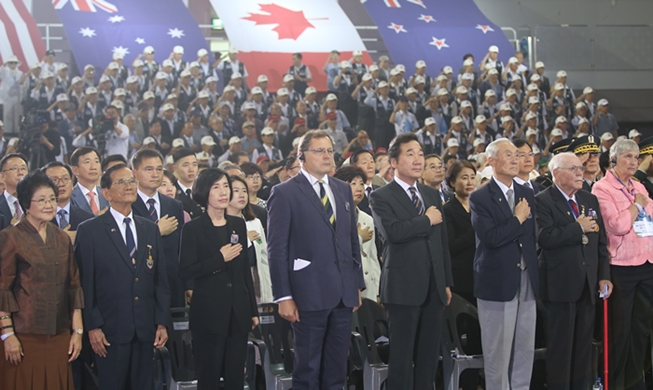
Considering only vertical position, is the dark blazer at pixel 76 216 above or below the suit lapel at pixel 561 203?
above

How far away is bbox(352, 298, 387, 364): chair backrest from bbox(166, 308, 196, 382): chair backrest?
3.28ft

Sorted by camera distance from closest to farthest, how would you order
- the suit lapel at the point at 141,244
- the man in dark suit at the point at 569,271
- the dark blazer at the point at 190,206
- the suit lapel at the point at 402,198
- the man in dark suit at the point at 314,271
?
the man in dark suit at the point at 314,271 < the suit lapel at the point at 141,244 < the suit lapel at the point at 402,198 < the man in dark suit at the point at 569,271 < the dark blazer at the point at 190,206

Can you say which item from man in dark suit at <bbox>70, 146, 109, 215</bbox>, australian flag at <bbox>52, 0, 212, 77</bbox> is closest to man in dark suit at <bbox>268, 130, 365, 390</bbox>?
man in dark suit at <bbox>70, 146, 109, 215</bbox>

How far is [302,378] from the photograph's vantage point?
3.96 meters

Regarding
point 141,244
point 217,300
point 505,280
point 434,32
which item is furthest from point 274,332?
point 434,32

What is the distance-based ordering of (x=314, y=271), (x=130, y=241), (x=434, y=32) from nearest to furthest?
(x=314, y=271) → (x=130, y=241) → (x=434, y=32)

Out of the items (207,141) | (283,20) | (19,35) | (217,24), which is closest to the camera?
(207,141)

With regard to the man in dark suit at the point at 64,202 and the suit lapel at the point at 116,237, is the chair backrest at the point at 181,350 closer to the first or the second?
the suit lapel at the point at 116,237

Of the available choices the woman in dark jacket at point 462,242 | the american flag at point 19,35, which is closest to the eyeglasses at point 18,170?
the woman in dark jacket at point 462,242

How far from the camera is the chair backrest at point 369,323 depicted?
4.67 m

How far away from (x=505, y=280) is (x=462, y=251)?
0.69 metres

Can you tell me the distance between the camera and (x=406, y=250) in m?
4.45

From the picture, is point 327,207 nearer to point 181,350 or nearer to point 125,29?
point 181,350

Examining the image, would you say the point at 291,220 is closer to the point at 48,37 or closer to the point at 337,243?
the point at 337,243
